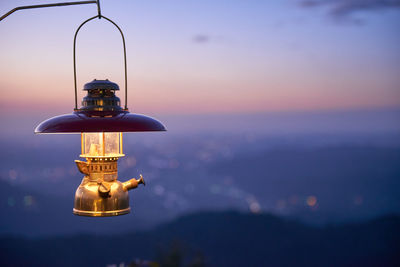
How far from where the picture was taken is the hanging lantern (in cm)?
154

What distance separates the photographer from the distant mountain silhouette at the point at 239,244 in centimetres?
948

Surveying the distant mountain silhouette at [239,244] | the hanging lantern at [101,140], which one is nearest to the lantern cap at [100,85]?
the hanging lantern at [101,140]

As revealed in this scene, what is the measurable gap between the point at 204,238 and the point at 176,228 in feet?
2.50

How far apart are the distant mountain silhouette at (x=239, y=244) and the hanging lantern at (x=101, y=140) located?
22.0ft

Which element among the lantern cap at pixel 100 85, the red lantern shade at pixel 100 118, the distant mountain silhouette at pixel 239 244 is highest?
the lantern cap at pixel 100 85

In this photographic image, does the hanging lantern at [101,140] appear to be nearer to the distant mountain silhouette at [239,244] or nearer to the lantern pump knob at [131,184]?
the lantern pump knob at [131,184]

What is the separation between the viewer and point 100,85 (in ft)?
5.61

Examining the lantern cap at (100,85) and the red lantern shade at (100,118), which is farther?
the lantern cap at (100,85)

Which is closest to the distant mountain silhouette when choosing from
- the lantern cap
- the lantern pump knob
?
the lantern pump knob

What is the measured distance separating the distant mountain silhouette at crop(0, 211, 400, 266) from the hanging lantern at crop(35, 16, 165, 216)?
22.0ft

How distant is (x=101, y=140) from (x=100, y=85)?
252mm

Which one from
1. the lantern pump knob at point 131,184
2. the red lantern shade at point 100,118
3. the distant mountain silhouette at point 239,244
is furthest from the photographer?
the distant mountain silhouette at point 239,244

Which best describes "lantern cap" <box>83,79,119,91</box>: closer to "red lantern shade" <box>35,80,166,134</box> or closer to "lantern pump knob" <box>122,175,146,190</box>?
"red lantern shade" <box>35,80,166,134</box>

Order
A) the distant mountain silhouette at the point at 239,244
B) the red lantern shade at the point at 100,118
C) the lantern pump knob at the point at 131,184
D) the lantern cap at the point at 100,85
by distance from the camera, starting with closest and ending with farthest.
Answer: the red lantern shade at the point at 100,118 < the lantern cap at the point at 100,85 < the lantern pump knob at the point at 131,184 < the distant mountain silhouette at the point at 239,244
